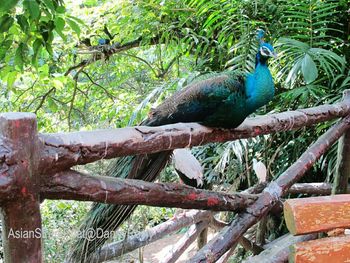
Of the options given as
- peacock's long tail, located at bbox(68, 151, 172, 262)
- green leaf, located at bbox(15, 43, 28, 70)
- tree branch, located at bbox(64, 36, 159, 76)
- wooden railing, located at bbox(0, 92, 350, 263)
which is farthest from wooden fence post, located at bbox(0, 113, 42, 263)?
tree branch, located at bbox(64, 36, 159, 76)

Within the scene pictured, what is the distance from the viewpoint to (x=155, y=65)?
14.6 ft

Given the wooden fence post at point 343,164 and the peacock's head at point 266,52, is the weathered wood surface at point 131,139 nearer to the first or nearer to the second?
the peacock's head at point 266,52

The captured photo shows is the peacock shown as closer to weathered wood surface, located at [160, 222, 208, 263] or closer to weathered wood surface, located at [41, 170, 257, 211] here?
weathered wood surface, located at [41, 170, 257, 211]

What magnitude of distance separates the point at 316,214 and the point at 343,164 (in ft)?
3.28

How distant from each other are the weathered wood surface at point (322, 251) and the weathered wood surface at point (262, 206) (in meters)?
0.25

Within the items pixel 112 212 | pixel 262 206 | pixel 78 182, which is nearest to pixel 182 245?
pixel 262 206

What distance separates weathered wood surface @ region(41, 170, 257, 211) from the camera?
2.83ft

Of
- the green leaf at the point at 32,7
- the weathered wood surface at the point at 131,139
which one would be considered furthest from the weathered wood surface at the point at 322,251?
the green leaf at the point at 32,7

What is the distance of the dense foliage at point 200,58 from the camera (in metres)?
2.50

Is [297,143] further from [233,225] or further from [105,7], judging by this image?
[105,7]

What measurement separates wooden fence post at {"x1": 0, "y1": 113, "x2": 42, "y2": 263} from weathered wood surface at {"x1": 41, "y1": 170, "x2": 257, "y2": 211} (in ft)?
0.17

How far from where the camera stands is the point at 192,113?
1.46 m

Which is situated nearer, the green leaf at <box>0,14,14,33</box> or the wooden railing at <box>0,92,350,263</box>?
the wooden railing at <box>0,92,350,263</box>

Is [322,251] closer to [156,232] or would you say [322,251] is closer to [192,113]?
[192,113]
